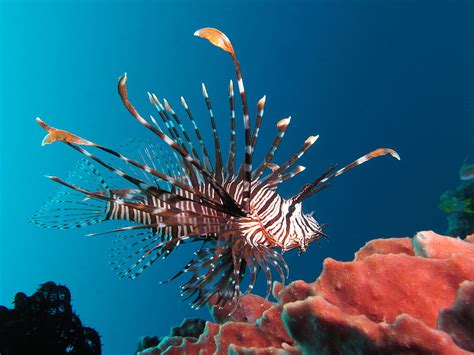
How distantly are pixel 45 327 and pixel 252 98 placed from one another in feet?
Result: 127

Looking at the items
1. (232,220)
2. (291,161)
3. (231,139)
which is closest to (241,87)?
(231,139)

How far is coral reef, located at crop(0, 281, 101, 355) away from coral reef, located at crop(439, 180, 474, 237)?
27.7 feet

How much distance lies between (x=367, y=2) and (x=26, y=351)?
40314 millimetres

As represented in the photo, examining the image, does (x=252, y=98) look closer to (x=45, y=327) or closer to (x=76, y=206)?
(x=45, y=327)

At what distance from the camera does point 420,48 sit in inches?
1421

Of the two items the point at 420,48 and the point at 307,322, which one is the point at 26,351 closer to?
the point at 307,322

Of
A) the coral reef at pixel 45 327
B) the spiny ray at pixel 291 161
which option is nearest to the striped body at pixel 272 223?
the spiny ray at pixel 291 161

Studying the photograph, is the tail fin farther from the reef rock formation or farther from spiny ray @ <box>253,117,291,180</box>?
the reef rock formation

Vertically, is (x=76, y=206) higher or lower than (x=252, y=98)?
lower

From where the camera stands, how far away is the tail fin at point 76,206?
140 inches

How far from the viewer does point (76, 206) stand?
3.70m

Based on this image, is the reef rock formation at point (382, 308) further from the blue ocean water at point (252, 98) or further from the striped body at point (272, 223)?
the blue ocean water at point (252, 98)

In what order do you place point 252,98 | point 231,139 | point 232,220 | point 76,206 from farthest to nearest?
1. point 252,98
2. point 76,206
3. point 231,139
4. point 232,220

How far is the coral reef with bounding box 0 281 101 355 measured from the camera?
4035mm
